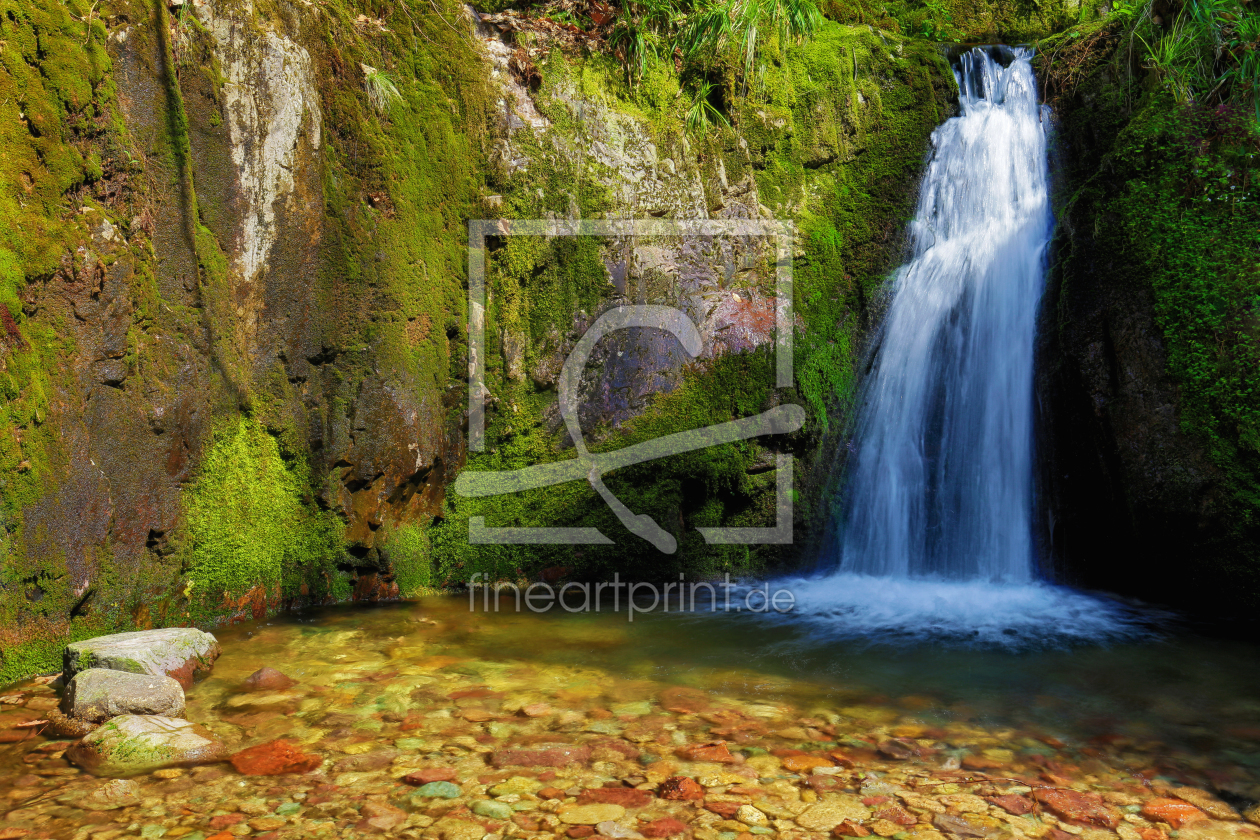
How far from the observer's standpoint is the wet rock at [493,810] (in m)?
2.46

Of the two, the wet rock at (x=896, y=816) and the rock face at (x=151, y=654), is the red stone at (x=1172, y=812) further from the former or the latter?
the rock face at (x=151, y=654)

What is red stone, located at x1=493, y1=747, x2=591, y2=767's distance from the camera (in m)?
2.84

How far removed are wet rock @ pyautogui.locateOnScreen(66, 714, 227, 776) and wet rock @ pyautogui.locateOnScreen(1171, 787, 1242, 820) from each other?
135 inches

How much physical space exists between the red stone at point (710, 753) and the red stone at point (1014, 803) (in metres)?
0.89

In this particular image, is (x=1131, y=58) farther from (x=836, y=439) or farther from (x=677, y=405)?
(x=677, y=405)

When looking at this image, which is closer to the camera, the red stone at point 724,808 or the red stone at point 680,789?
the red stone at point 724,808

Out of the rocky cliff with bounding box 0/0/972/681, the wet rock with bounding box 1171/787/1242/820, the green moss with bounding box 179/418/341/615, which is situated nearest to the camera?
the wet rock with bounding box 1171/787/1242/820

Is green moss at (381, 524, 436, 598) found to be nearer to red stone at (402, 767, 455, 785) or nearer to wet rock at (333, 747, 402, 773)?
wet rock at (333, 747, 402, 773)

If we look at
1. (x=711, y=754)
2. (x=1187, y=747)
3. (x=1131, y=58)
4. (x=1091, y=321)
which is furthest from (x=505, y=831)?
(x=1131, y=58)

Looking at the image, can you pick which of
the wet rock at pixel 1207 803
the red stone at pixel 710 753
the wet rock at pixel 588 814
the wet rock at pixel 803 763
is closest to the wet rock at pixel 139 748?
the wet rock at pixel 588 814

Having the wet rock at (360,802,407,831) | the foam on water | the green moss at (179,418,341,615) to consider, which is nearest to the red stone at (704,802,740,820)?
the wet rock at (360,802,407,831)

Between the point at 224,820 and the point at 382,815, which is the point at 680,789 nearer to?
the point at 382,815

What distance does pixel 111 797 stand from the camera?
2488mm

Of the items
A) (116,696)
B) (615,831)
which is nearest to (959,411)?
(615,831)
